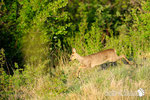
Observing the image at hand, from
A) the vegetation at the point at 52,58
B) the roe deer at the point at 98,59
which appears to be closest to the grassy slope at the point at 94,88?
the vegetation at the point at 52,58

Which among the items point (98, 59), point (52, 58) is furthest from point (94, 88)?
point (52, 58)

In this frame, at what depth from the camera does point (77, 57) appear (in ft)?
29.1

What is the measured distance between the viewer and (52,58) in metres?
11.0

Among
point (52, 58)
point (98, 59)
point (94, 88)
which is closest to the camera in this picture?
point (94, 88)

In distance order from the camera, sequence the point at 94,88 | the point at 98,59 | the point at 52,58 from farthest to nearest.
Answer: the point at 52,58
the point at 98,59
the point at 94,88

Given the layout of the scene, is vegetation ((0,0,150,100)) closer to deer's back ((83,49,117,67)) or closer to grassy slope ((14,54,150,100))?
grassy slope ((14,54,150,100))

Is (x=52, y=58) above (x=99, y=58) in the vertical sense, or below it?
below

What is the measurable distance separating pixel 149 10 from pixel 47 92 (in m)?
7.09

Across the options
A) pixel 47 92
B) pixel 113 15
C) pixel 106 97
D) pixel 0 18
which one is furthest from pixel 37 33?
pixel 113 15

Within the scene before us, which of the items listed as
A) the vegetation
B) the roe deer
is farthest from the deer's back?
the vegetation

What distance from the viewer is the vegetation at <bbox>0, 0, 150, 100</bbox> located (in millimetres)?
6230

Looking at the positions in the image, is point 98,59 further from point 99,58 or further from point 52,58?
point 52,58

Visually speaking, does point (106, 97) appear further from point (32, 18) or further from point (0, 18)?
point (0, 18)

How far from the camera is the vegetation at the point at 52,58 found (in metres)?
6.23
